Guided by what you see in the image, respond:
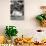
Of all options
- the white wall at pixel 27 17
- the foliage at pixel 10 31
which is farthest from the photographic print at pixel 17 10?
the foliage at pixel 10 31

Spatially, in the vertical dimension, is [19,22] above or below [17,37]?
above

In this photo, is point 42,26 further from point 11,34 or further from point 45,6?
point 11,34

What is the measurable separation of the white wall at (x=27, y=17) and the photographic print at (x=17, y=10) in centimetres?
5

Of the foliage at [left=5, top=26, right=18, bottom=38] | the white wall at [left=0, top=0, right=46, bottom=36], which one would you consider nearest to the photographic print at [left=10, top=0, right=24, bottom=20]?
the white wall at [left=0, top=0, right=46, bottom=36]

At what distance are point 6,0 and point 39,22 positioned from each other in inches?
24.0

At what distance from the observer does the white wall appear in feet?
8.54

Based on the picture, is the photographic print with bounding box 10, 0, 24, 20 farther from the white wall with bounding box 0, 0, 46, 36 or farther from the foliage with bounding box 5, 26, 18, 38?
the foliage with bounding box 5, 26, 18, 38

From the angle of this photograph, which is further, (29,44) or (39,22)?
(39,22)

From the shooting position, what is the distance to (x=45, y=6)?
2.59 m

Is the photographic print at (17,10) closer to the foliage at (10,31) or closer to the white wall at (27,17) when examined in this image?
the white wall at (27,17)

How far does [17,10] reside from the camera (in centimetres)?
260

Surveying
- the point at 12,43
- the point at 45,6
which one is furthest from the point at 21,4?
the point at 12,43

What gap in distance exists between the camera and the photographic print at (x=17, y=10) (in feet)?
8.53

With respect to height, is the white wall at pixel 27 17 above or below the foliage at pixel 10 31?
above
